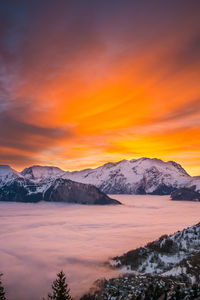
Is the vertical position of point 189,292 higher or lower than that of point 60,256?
higher

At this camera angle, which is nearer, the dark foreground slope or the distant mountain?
the dark foreground slope

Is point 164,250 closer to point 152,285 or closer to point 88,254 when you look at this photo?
point 152,285

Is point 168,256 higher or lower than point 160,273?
higher

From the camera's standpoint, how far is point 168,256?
4274 inches

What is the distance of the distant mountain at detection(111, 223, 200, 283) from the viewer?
9706 cm

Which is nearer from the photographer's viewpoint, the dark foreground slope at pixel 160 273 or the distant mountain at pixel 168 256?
the dark foreground slope at pixel 160 273

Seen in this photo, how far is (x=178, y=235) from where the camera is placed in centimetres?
11925

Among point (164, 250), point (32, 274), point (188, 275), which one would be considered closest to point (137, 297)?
point (188, 275)

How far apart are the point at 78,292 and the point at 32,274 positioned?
40432mm

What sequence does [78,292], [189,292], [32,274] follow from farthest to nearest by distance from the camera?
[32,274], [78,292], [189,292]

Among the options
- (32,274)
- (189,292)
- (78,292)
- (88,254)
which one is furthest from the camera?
(88,254)

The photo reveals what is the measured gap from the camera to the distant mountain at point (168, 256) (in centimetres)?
9706

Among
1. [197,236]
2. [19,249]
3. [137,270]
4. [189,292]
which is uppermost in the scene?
[197,236]

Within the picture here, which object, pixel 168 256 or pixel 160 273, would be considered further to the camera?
pixel 168 256
